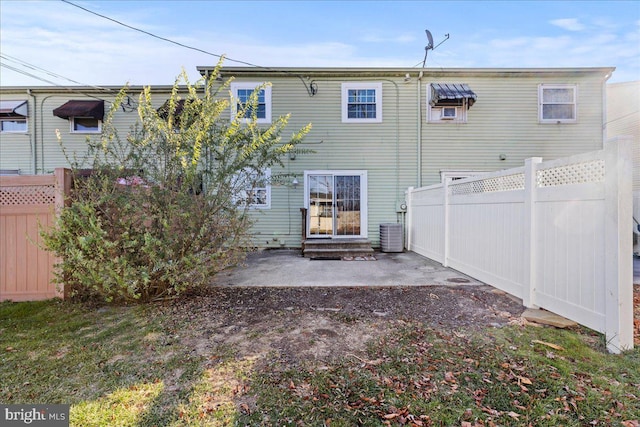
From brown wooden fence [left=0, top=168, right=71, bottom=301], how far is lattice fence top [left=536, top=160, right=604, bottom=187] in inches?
236

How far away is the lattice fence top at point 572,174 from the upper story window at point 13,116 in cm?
1353

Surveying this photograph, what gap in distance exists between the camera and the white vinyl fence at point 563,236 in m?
2.67

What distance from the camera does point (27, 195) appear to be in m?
4.15

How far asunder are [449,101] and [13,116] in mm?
13280

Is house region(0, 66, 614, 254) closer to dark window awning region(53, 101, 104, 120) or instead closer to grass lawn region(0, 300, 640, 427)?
dark window awning region(53, 101, 104, 120)

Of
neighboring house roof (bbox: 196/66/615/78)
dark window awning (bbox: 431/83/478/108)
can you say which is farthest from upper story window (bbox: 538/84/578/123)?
dark window awning (bbox: 431/83/478/108)

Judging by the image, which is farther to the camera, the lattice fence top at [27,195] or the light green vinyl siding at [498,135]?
the light green vinyl siding at [498,135]

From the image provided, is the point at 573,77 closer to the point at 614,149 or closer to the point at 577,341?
the point at 614,149

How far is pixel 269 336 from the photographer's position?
2.98 meters

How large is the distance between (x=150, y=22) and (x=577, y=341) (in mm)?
11568

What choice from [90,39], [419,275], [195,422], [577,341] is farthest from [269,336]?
[90,39]

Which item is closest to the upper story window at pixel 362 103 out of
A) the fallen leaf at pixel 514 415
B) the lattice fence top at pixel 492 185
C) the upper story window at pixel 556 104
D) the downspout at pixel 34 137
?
the lattice fence top at pixel 492 185

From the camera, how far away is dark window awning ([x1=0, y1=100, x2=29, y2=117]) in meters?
9.39

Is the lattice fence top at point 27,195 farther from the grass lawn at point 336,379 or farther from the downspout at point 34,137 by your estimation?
the downspout at point 34,137
